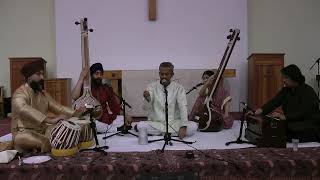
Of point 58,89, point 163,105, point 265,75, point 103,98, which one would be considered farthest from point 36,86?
point 265,75

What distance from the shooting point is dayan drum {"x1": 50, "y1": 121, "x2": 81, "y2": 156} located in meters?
3.27

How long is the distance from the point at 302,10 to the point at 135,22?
3426 mm

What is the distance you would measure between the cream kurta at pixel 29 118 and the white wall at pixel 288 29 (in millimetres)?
4884

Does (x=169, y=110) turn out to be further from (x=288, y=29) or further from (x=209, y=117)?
(x=288, y=29)

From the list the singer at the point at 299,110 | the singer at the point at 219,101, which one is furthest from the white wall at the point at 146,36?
the singer at the point at 299,110

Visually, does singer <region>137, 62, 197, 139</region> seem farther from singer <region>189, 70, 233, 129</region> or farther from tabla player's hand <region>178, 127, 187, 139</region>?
singer <region>189, 70, 233, 129</region>

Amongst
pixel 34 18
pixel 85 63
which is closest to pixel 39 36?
pixel 34 18

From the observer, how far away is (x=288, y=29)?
742 centimetres

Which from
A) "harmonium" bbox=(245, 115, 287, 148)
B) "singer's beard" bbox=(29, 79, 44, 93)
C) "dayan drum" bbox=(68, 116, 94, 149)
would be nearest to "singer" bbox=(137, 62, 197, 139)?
"dayan drum" bbox=(68, 116, 94, 149)

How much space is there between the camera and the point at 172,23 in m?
7.18

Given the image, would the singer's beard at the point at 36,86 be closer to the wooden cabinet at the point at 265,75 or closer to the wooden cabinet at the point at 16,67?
the wooden cabinet at the point at 16,67

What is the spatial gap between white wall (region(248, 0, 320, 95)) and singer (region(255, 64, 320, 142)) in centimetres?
346

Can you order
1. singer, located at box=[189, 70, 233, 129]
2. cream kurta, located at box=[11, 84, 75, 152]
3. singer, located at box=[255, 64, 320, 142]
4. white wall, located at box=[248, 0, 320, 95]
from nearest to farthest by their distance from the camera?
cream kurta, located at box=[11, 84, 75, 152]
singer, located at box=[255, 64, 320, 142]
singer, located at box=[189, 70, 233, 129]
white wall, located at box=[248, 0, 320, 95]

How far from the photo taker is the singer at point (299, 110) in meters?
3.87
